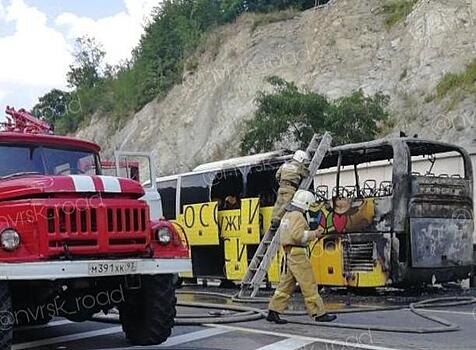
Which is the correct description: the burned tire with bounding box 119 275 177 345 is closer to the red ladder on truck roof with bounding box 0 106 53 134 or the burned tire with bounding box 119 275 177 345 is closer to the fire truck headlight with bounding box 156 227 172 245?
the fire truck headlight with bounding box 156 227 172 245

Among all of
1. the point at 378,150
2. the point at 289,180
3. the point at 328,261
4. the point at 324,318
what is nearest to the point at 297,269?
the point at 324,318

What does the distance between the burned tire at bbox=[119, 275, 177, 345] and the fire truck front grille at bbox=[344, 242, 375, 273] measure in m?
5.07

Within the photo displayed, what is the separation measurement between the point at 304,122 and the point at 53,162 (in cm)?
1591

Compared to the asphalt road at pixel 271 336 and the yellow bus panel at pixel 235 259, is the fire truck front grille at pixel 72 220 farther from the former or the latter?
the yellow bus panel at pixel 235 259

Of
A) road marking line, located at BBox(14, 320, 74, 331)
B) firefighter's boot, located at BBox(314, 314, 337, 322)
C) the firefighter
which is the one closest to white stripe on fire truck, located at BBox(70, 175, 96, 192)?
firefighter's boot, located at BBox(314, 314, 337, 322)

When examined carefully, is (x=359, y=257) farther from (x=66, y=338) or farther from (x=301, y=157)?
(x=66, y=338)

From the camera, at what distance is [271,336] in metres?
8.75

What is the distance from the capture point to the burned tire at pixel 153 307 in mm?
8078

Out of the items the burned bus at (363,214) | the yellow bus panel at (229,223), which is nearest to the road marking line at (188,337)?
the burned bus at (363,214)

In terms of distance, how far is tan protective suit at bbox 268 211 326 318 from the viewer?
372 inches

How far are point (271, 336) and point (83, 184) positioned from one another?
9.53 feet

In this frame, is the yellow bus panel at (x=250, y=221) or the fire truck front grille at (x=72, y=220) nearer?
the fire truck front grille at (x=72, y=220)

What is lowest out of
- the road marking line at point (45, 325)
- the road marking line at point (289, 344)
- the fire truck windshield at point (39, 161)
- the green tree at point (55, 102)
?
the road marking line at point (45, 325)

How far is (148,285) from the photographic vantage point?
808 centimetres
